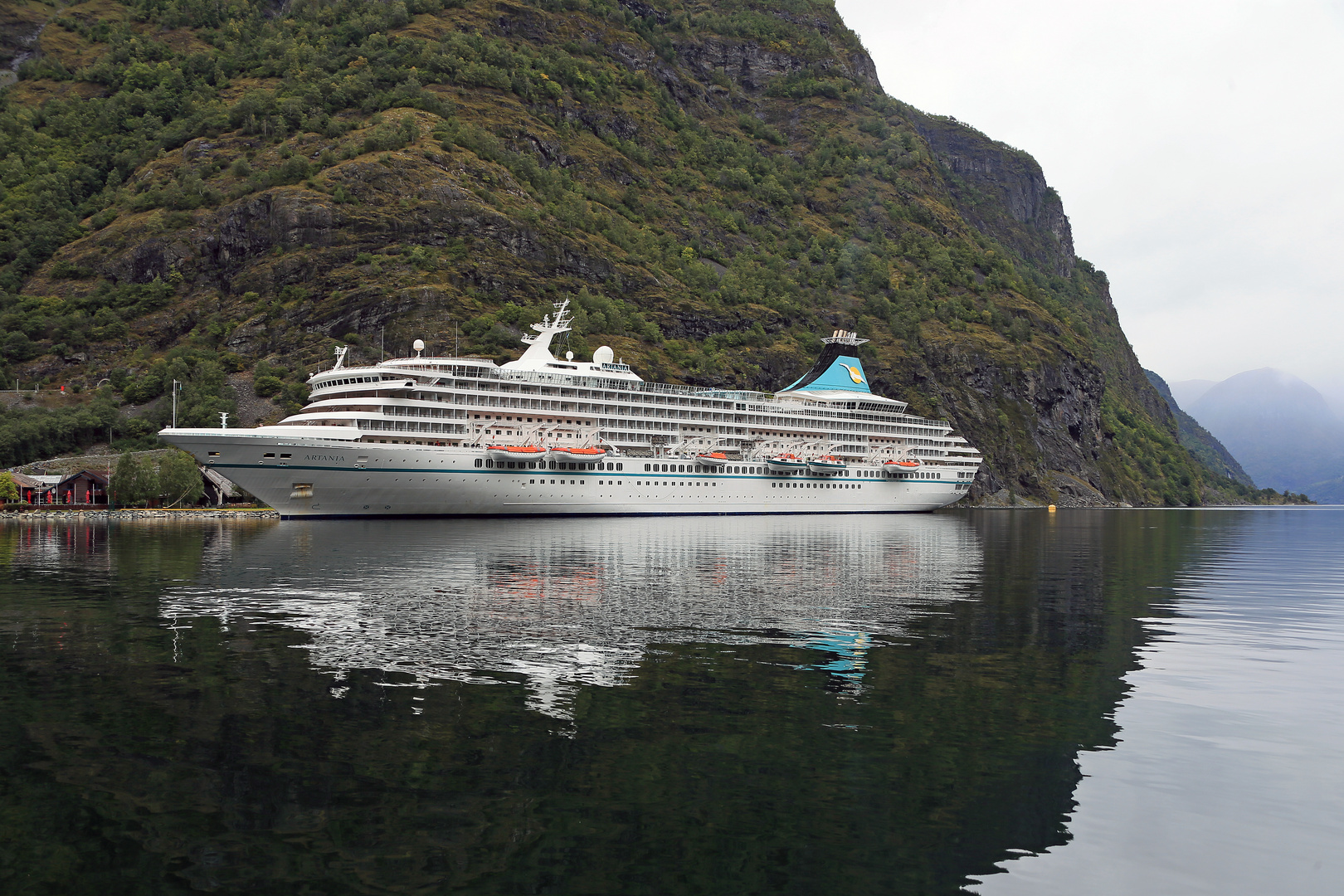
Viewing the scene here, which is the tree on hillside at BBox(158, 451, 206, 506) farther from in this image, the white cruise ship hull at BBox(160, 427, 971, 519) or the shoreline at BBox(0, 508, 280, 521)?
the white cruise ship hull at BBox(160, 427, 971, 519)

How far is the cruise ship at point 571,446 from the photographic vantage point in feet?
230

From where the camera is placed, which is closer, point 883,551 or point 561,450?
point 883,551

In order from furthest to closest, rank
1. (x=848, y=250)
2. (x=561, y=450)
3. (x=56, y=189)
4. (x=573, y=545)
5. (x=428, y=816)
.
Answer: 1. (x=848, y=250)
2. (x=56, y=189)
3. (x=561, y=450)
4. (x=573, y=545)
5. (x=428, y=816)

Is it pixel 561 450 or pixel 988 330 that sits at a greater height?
pixel 988 330

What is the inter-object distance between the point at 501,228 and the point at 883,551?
9845cm

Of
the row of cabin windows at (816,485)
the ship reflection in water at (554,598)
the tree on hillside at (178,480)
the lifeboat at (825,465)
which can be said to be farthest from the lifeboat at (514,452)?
the lifeboat at (825,465)

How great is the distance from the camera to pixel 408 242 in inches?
4857

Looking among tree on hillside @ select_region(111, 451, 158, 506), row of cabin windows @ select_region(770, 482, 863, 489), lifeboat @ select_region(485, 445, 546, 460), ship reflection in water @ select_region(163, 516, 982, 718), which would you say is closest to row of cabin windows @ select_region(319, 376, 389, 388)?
lifeboat @ select_region(485, 445, 546, 460)

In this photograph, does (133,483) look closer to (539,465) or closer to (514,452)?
(514,452)

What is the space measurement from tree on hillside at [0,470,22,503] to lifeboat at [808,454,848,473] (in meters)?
79.4

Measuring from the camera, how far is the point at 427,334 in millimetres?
110812

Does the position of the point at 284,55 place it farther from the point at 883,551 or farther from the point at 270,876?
the point at 270,876

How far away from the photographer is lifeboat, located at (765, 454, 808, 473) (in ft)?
323

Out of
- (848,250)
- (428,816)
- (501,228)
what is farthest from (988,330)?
(428,816)
